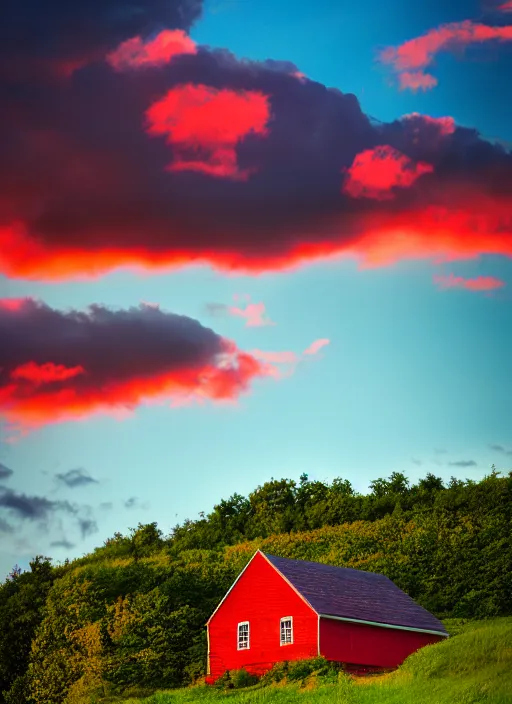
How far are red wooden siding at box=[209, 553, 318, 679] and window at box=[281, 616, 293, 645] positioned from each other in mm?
219

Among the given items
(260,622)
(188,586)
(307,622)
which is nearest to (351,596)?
(307,622)

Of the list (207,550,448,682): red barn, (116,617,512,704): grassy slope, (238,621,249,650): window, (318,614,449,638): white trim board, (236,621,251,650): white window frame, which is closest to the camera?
(116,617,512,704): grassy slope

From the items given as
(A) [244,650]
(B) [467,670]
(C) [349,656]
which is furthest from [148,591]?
(B) [467,670]

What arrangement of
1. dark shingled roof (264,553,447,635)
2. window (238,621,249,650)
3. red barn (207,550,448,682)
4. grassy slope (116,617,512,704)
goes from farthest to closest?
1. window (238,621,249,650)
2. dark shingled roof (264,553,447,635)
3. red barn (207,550,448,682)
4. grassy slope (116,617,512,704)

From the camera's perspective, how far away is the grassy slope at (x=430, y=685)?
39.8m

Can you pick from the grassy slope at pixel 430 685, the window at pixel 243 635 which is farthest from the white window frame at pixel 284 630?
the grassy slope at pixel 430 685

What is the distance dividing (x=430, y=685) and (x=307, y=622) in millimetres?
10635

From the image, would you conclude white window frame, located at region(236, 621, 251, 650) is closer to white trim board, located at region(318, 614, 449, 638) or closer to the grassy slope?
the grassy slope

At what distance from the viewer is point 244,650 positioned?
54.8m

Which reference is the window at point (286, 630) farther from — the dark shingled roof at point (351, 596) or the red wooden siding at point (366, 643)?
the red wooden siding at point (366, 643)

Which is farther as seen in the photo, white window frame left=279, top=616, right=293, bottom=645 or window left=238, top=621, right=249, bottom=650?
window left=238, top=621, right=249, bottom=650

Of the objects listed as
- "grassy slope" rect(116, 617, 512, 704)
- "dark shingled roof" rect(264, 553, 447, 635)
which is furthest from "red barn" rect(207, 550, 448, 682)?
"grassy slope" rect(116, 617, 512, 704)

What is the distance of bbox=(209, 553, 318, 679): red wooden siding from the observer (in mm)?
51875

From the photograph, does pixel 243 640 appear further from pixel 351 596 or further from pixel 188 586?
pixel 188 586
